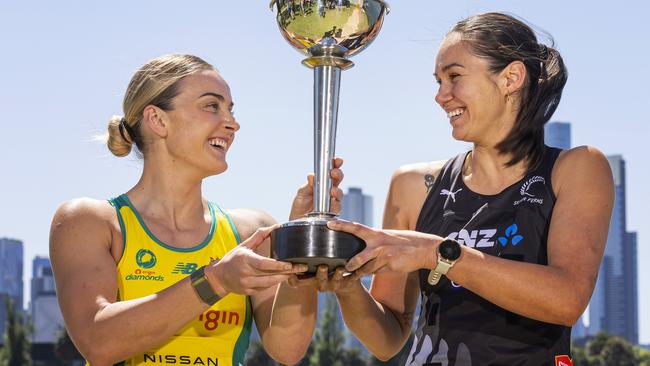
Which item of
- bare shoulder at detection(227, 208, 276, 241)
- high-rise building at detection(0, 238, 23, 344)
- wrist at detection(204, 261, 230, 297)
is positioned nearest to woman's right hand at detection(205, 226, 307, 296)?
wrist at detection(204, 261, 230, 297)

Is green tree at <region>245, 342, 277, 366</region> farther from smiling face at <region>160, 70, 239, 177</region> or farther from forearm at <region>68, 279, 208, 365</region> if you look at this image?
forearm at <region>68, 279, 208, 365</region>

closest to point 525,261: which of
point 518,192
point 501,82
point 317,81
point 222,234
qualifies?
point 518,192

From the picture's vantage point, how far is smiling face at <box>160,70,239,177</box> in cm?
445

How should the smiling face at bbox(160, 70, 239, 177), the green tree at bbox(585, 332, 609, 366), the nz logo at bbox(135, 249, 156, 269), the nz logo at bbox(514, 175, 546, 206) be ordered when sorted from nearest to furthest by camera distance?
the nz logo at bbox(514, 175, 546, 206) < the nz logo at bbox(135, 249, 156, 269) < the smiling face at bbox(160, 70, 239, 177) < the green tree at bbox(585, 332, 609, 366)

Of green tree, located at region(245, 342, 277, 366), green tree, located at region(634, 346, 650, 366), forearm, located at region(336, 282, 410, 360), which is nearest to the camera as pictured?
forearm, located at region(336, 282, 410, 360)

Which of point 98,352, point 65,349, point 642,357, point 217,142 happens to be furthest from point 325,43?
point 642,357

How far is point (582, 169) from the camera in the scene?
12.5 ft

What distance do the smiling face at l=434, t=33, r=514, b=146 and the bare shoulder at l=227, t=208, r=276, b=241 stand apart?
1.21m

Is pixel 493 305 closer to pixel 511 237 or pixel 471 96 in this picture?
pixel 511 237

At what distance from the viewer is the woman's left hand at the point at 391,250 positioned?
3404 millimetres

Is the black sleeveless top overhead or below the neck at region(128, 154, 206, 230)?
below

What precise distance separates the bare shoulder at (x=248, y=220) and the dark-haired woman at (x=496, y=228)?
2.33ft

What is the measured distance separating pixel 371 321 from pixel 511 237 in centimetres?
74

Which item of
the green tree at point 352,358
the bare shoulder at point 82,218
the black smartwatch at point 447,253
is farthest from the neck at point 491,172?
the green tree at point 352,358
